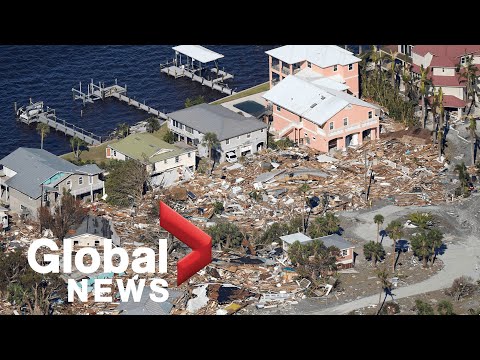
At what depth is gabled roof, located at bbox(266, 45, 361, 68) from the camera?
65125mm

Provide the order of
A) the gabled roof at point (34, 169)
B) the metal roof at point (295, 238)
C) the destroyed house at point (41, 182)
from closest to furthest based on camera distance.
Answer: the metal roof at point (295, 238), the destroyed house at point (41, 182), the gabled roof at point (34, 169)

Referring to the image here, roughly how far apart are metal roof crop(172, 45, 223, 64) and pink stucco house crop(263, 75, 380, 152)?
13.4 metres

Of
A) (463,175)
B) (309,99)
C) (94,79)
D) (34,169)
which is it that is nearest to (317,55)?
(309,99)

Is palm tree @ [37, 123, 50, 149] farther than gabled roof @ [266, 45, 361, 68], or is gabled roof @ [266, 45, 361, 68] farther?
gabled roof @ [266, 45, 361, 68]

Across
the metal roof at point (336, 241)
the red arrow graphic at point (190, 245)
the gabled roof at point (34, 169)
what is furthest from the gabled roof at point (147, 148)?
the metal roof at point (336, 241)

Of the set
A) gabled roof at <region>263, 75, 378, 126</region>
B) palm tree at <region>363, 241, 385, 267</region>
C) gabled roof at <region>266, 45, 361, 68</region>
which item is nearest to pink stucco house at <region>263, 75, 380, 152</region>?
gabled roof at <region>263, 75, 378, 126</region>

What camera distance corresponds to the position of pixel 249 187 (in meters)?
55.7

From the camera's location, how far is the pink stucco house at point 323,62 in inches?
2562

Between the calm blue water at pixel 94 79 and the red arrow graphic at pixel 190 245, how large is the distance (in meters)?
20.8

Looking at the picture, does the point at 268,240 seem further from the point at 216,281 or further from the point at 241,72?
the point at 241,72

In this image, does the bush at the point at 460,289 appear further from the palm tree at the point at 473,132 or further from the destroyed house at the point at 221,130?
the destroyed house at the point at 221,130

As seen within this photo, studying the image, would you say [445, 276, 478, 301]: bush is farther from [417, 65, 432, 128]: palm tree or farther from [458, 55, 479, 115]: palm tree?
[458, 55, 479, 115]: palm tree

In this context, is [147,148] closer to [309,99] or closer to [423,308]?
[309,99]

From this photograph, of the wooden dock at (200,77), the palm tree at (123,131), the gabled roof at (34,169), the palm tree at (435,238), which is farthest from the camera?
the wooden dock at (200,77)
